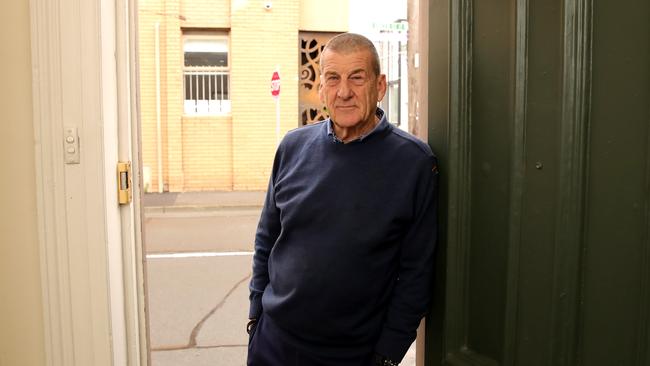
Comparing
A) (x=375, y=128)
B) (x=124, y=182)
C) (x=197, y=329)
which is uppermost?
(x=375, y=128)

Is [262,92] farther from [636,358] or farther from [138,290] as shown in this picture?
[636,358]

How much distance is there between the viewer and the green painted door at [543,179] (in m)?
1.12

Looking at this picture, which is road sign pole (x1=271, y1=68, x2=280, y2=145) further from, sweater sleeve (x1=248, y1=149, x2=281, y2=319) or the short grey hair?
the short grey hair

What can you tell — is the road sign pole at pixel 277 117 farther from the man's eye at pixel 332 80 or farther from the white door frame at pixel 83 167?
the white door frame at pixel 83 167

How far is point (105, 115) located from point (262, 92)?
36.3ft

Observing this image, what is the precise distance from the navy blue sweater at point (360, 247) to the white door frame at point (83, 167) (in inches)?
21.8

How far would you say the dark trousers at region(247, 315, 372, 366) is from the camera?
1.99m

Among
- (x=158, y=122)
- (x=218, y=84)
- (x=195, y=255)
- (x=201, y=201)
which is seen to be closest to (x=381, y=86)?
(x=195, y=255)

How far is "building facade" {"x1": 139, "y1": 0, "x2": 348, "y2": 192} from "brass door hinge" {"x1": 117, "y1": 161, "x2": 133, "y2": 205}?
10.7m

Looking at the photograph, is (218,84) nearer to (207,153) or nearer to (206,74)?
(206,74)

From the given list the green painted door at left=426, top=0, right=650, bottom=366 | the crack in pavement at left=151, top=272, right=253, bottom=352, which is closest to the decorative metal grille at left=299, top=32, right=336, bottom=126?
the crack in pavement at left=151, top=272, right=253, bottom=352

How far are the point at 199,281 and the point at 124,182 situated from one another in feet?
15.4

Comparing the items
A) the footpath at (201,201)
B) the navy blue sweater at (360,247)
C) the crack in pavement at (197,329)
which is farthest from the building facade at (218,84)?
the navy blue sweater at (360,247)

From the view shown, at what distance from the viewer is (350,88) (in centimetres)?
201
